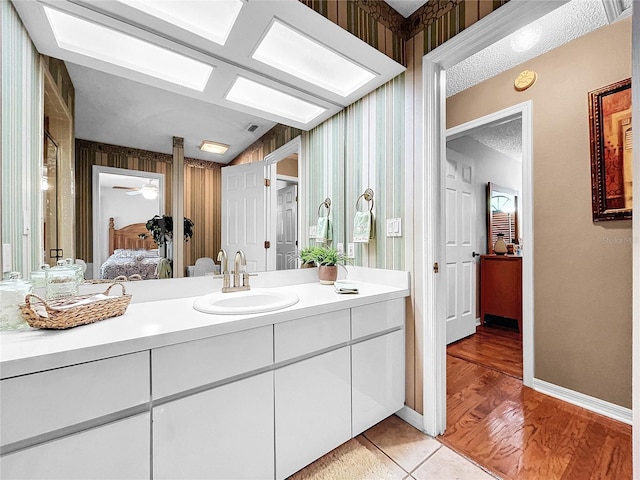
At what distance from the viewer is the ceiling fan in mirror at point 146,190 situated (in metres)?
1.29

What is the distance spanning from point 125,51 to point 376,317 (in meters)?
1.80

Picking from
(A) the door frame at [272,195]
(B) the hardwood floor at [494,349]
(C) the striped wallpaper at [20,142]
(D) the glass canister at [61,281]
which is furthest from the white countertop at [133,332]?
(B) the hardwood floor at [494,349]

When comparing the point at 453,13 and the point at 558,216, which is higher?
the point at 453,13

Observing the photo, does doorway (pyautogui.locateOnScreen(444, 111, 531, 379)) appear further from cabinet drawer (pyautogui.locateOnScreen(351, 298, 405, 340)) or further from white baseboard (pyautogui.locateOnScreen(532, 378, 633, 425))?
cabinet drawer (pyautogui.locateOnScreen(351, 298, 405, 340))

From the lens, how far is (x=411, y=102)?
1674mm

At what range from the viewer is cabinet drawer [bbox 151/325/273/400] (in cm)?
92

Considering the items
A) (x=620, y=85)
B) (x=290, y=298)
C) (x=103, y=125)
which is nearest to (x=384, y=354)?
(x=290, y=298)

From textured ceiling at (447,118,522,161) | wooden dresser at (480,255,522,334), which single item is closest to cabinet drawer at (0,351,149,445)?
textured ceiling at (447,118,522,161)

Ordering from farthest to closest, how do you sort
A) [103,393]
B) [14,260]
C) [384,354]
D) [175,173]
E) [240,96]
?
1. [240,96]
2. [384,354]
3. [175,173]
4. [14,260]
5. [103,393]

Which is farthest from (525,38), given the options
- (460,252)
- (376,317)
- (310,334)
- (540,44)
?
(310,334)

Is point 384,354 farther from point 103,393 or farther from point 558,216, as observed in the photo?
point 558,216

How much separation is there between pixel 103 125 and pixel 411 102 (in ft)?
5.20

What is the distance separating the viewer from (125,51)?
132 cm

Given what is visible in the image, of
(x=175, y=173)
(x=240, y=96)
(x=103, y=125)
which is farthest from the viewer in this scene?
(x=240, y=96)
